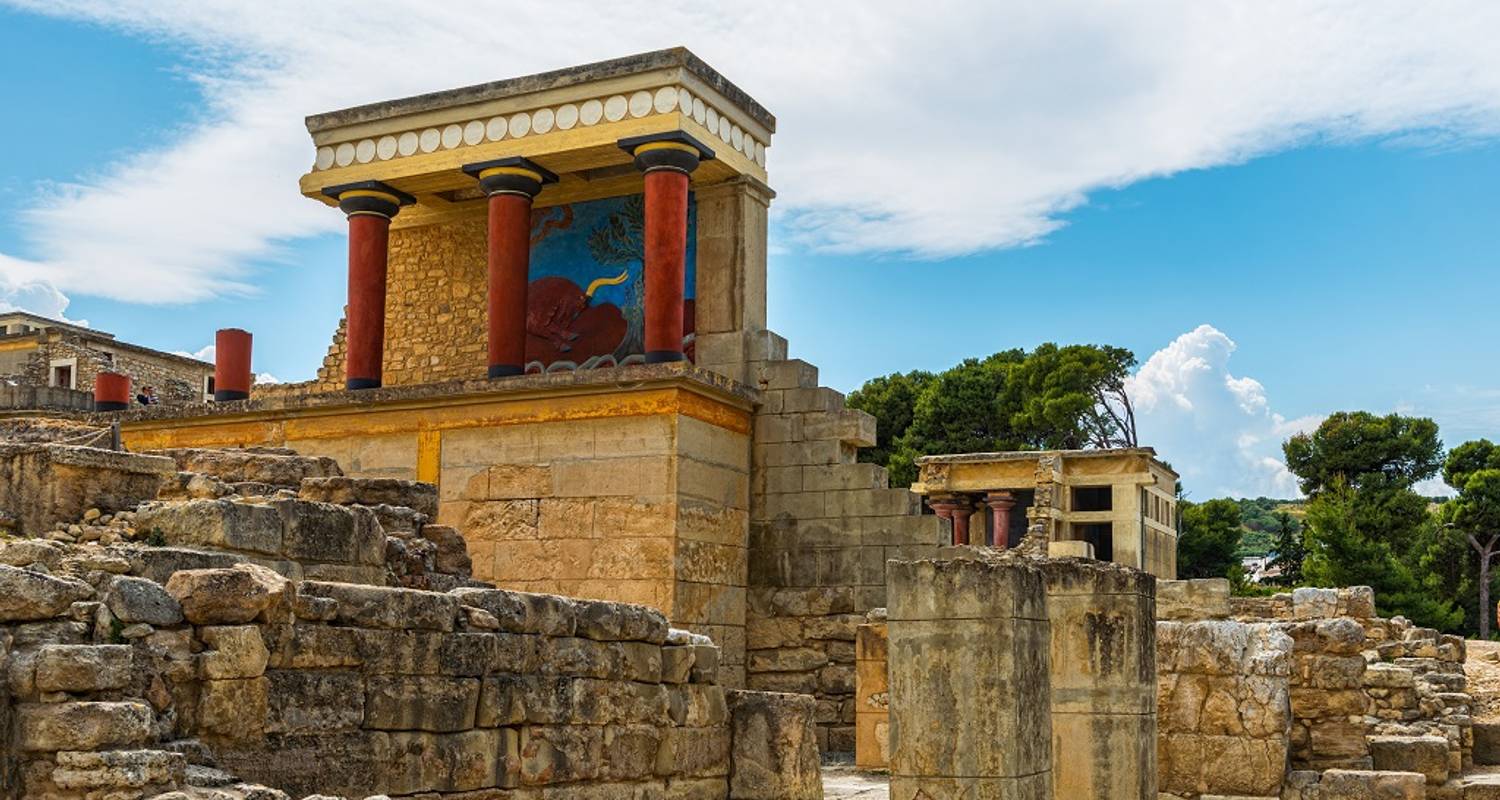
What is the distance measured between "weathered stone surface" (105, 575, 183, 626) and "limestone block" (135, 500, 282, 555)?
1.69m

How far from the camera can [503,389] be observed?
15.3 meters

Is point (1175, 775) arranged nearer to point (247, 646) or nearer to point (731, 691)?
point (731, 691)

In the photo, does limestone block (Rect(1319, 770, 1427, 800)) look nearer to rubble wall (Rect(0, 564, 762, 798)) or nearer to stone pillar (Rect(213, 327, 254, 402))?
rubble wall (Rect(0, 564, 762, 798))

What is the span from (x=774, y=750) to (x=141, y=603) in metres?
4.63

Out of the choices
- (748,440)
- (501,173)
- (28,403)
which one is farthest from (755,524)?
(28,403)

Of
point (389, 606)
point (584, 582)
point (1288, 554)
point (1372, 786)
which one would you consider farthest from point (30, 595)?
point (1288, 554)

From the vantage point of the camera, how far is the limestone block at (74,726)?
221 inches

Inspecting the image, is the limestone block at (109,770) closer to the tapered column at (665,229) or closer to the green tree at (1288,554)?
the tapered column at (665,229)

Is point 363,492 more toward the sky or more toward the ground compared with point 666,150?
more toward the ground

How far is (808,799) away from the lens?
31.8 ft

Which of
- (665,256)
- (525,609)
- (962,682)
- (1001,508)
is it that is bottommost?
(962,682)

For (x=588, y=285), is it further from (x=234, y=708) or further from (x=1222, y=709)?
(x=234, y=708)

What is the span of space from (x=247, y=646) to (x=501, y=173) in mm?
10729

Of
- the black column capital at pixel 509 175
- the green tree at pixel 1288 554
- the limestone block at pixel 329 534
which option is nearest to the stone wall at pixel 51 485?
the limestone block at pixel 329 534
